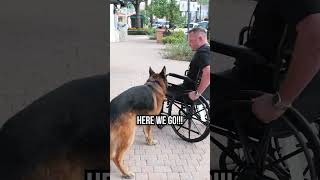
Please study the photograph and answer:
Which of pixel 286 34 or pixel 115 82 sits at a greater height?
pixel 286 34

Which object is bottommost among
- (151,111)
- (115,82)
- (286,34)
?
(151,111)

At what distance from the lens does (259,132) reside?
7.12ft

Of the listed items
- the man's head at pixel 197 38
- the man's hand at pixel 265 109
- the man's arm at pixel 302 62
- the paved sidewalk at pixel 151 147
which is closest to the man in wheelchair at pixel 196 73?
the man's head at pixel 197 38

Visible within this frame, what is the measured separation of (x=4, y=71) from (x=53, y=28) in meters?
0.35

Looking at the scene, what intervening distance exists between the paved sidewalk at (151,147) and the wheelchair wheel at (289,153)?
740mm

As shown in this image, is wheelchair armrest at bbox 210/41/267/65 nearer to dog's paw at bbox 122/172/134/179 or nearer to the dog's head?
the dog's head

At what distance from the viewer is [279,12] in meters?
2.01

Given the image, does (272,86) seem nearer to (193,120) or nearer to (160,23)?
(160,23)

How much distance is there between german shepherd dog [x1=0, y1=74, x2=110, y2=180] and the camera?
2451 mm

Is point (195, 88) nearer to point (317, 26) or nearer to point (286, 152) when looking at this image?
point (286, 152)

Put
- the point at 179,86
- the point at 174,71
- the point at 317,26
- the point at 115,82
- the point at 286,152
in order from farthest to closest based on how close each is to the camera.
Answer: the point at 179,86, the point at 174,71, the point at 115,82, the point at 286,152, the point at 317,26

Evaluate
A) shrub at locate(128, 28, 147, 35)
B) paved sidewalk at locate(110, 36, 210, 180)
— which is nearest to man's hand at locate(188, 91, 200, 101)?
paved sidewalk at locate(110, 36, 210, 180)

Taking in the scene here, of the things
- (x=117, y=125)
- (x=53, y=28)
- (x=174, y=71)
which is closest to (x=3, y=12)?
(x=53, y=28)

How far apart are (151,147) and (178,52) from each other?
74 centimetres
